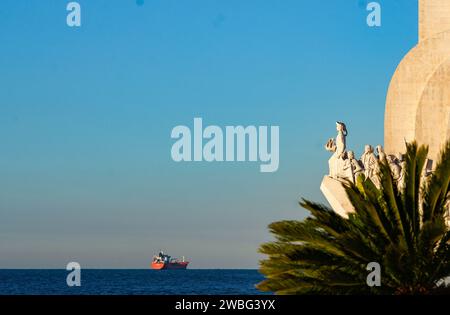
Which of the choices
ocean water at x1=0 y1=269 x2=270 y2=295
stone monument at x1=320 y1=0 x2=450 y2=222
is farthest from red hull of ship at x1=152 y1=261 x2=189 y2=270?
stone monument at x1=320 y1=0 x2=450 y2=222

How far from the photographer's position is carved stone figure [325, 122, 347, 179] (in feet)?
76.0

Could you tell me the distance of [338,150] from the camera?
23344mm

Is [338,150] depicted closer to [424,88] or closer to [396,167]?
[396,167]

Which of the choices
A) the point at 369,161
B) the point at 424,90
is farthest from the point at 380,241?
the point at 424,90

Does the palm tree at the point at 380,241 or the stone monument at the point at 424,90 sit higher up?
the stone monument at the point at 424,90

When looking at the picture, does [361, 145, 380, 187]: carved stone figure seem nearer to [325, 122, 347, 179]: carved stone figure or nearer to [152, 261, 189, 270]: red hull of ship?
[325, 122, 347, 179]: carved stone figure

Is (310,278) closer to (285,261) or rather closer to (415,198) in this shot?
(285,261)

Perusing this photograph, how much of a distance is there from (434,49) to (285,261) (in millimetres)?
13355

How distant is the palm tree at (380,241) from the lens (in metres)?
14.0

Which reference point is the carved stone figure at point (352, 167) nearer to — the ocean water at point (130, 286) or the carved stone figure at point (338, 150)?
the carved stone figure at point (338, 150)

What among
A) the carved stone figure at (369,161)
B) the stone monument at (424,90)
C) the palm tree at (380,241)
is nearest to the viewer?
the palm tree at (380,241)

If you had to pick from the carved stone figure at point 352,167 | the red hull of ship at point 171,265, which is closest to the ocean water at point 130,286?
the red hull of ship at point 171,265

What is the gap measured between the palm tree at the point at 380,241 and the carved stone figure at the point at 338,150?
8.13 metres

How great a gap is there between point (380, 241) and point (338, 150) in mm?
9005
